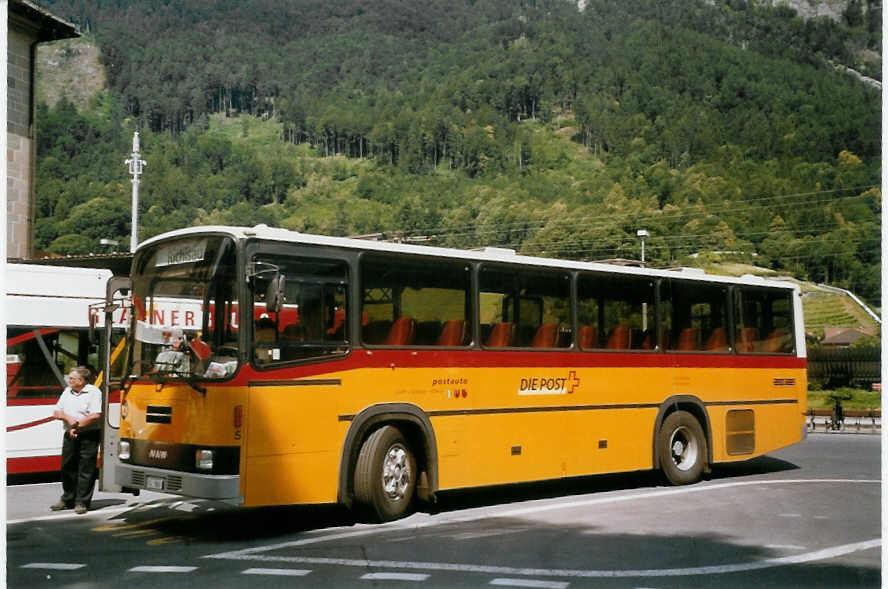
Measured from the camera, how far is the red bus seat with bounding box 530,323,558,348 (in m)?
11.9

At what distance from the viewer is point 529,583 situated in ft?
23.0

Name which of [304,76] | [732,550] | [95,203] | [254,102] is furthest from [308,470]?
[254,102]

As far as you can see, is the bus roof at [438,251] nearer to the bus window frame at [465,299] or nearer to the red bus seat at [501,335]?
the bus window frame at [465,299]

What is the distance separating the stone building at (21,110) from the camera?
23.9m

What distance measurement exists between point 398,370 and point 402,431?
0.66 meters

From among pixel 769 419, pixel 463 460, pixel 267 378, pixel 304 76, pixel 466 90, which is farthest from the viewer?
pixel 466 90

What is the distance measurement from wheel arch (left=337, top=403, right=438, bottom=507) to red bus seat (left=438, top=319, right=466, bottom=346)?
0.84m

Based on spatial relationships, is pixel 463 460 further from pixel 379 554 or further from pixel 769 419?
pixel 769 419

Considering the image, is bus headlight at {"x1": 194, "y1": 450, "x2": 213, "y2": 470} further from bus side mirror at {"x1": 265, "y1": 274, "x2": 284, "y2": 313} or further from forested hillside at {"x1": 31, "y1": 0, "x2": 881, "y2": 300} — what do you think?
forested hillside at {"x1": 31, "y1": 0, "x2": 881, "y2": 300}

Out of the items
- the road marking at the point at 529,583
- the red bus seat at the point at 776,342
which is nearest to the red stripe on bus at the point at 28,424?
the road marking at the point at 529,583

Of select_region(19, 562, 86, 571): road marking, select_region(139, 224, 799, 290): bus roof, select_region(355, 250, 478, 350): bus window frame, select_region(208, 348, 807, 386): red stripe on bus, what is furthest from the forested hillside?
select_region(19, 562, 86, 571): road marking

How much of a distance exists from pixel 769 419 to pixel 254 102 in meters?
52.4

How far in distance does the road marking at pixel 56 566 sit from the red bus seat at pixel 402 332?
3667 millimetres

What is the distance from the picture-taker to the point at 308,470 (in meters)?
9.42
